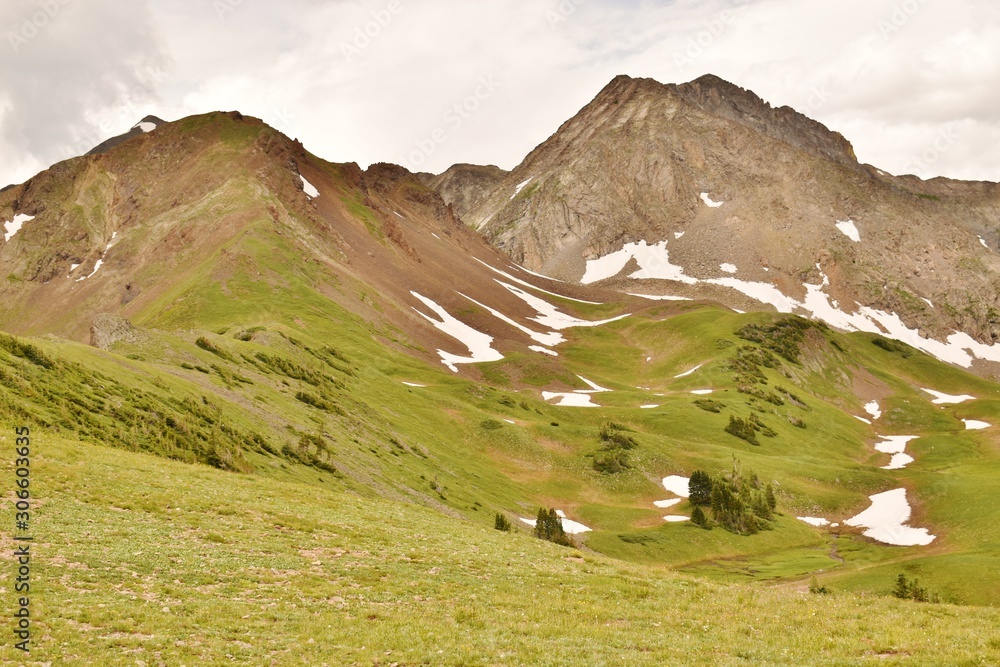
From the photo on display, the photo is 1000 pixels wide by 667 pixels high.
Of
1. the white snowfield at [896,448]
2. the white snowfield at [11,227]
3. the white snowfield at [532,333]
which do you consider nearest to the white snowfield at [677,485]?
the white snowfield at [896,448]

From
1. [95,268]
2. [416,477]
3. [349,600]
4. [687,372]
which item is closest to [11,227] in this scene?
[95,268]

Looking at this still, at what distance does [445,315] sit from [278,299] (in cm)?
5548

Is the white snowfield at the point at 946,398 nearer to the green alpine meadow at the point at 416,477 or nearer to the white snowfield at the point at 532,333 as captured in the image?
the green alpine meadow at the point at 416,477

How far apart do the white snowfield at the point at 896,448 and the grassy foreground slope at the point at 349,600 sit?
96.7 metres

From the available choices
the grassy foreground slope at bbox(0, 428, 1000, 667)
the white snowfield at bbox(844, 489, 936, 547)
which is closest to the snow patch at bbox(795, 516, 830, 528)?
the white snowfield at bbox(844, 489, 936, 547)

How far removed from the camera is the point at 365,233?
193 m

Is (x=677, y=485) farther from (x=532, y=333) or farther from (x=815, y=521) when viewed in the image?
(x=532, y=333)

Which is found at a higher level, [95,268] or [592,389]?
[95,268]

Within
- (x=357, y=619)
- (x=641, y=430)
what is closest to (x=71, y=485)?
(x=357, y=619)

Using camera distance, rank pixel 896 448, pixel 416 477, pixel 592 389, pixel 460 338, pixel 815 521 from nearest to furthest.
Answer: pixel 416 477
pixel 815 521
pixel 896 448
pixel 592 389
pixel 460 338

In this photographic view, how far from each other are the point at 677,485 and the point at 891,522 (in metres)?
22.1

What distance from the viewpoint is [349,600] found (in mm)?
A: 22766

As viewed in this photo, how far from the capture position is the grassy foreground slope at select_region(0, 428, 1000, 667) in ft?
60.2

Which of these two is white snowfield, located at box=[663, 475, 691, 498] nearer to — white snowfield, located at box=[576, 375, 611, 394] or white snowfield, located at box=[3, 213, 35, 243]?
white snowfield, located at box=[576, 375, 611, 394]
